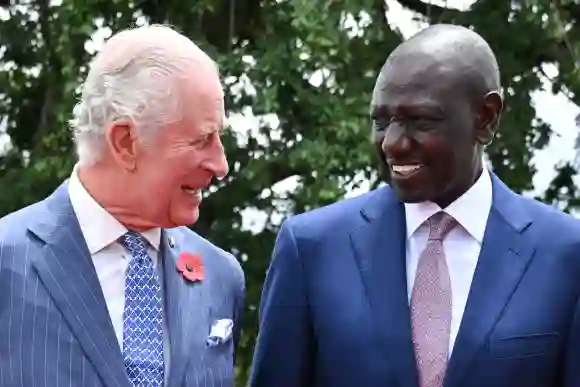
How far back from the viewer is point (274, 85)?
6.25 meters

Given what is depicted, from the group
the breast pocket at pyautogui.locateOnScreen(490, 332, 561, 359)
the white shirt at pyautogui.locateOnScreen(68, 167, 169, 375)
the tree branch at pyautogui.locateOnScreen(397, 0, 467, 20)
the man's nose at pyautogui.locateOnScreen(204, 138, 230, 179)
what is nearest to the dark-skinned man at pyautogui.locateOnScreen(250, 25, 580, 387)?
the breast pocket at pyautogui.locateOnScreen(490, 332, 561, 359)

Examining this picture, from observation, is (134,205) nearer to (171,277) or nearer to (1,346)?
(171,277)

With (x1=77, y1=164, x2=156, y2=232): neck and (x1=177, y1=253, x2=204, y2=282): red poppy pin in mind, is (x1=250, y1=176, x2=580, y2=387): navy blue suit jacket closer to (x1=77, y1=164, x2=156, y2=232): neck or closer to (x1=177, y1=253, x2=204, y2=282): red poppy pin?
(x1=177, y1=253, x2=204, y2=282): red poppy pin

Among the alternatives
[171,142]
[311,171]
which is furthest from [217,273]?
[311,171]

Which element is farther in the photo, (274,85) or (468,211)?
(274,85)

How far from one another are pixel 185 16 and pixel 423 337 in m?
4.04

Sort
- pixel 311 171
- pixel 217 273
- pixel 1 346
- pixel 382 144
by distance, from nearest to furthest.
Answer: pixel 1 346, pixel 382 144, pixel 217 273, pixel 311 171

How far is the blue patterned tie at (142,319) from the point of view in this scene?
266 centimetres

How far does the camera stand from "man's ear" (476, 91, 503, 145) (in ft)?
9.18

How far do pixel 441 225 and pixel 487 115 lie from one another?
254mm

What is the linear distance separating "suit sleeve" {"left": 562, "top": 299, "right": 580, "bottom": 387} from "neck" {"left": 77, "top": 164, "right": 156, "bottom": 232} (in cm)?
90

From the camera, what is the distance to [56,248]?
8.75ft

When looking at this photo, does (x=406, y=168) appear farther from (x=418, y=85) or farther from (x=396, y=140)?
(x=418, y=85)

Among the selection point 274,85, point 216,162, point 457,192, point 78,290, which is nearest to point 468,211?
point 457,192
